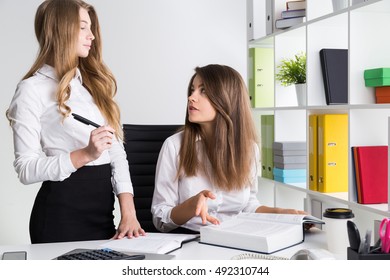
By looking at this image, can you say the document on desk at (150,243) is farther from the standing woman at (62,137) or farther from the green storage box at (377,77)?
the green storage box at (377,77)

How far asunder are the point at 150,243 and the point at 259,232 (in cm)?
32

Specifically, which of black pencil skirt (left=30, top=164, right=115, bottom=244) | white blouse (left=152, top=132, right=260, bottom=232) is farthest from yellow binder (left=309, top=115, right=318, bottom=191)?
black pencil skirt (left=30, top=164, right=115, bottom=244)

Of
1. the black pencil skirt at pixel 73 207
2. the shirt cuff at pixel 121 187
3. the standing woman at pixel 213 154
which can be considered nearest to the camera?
the black pencil skirt at pixel 73 207

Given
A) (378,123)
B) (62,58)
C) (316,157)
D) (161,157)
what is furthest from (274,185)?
(62,58)

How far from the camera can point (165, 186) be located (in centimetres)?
210

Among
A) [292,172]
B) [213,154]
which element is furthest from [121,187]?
[292,172]

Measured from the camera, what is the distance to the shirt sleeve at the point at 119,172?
→ 1987 millimetres

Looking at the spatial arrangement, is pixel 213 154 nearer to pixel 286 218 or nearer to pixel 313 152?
pixel 286 218

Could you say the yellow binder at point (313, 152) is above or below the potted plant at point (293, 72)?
below

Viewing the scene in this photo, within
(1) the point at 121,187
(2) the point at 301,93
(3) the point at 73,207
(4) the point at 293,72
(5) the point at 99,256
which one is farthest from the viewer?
(4) the point at 293,72

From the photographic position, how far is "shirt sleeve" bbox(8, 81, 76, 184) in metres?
1.76

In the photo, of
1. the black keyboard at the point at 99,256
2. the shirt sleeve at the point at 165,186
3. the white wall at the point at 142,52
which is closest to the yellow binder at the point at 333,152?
the shirt sleeve at the point at 165,186
